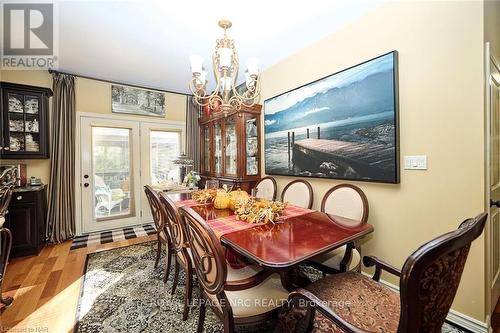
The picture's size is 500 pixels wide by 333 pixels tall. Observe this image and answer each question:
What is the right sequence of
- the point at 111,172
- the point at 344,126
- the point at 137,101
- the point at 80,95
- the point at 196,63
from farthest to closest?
the point at 137,101 → the point at 111,172 → the point at 80,95 → the point at 344,126 → the point at 196,63

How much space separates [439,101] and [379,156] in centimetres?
58

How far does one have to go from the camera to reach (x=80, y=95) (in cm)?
351

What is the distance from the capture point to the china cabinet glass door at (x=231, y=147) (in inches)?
137

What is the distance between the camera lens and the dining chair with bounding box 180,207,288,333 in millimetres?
1133

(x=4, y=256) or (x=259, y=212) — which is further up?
(x=259, y=212)

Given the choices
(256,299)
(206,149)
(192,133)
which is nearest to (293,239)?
(256,299)

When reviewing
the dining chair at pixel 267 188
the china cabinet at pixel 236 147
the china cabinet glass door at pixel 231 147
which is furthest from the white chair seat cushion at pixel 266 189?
the china cabinet glass door at pixel 231 147

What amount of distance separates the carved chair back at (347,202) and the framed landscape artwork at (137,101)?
351 centimetres

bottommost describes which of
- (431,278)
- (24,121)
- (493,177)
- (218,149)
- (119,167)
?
(431,278)

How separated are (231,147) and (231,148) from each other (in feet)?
0.05

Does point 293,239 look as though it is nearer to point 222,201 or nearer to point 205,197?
point 222,201

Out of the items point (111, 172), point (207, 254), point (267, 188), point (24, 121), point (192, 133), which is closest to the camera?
point (207, 254)

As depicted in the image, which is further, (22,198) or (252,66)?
(22,198)

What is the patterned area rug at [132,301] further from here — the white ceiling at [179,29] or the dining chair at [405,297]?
the white ceiling at [179,29]
